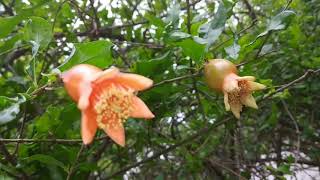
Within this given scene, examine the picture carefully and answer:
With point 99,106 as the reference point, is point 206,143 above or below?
below

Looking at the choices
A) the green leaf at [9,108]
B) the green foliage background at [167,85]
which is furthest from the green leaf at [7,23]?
the green leaf at [9,108]

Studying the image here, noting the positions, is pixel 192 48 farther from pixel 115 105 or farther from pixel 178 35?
pixel 115 105

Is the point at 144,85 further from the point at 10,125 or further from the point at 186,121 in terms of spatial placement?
the point at 186,121

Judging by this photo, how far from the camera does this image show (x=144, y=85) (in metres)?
0.82

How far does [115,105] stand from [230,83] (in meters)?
0.26

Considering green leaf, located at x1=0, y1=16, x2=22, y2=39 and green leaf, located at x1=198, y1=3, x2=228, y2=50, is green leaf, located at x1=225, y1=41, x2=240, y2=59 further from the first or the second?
Answer: green leaf, located at x1=0, y1=16, x2=22, y2=39

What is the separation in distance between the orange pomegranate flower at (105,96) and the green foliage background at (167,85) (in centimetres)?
9

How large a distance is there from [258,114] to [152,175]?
20.7 inches

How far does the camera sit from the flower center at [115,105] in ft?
2.73

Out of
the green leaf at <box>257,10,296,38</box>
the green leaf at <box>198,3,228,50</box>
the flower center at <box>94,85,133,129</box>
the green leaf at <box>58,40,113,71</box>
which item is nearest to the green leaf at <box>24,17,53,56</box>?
the green leaf at <box>58,40,113,71</box>

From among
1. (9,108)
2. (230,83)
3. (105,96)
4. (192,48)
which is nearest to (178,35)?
(192,48)

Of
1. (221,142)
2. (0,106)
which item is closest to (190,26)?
(0,106)

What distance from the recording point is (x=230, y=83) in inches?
38.0

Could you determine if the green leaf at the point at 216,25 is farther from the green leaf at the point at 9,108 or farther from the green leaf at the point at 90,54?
the green leaf at the point at 9,108
